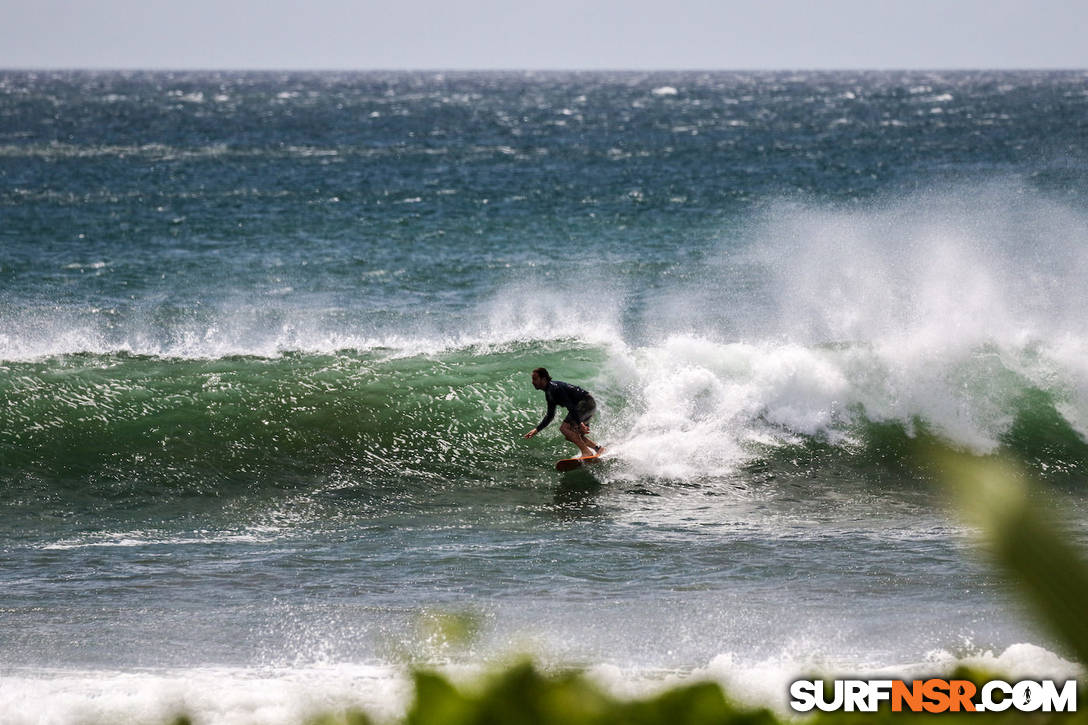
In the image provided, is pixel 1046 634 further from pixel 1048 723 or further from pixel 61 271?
pixel 61 271

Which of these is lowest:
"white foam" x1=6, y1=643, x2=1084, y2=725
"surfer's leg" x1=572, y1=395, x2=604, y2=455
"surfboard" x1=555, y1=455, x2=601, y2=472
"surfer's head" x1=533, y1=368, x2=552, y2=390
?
"surfboard" x1=555, y1=455, x2=601, y2=472

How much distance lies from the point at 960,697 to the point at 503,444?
1242 cm

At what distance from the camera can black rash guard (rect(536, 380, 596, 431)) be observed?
473 inches

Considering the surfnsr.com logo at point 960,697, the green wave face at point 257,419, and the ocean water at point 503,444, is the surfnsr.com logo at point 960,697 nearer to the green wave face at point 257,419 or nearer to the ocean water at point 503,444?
the ocean water at point 503,444

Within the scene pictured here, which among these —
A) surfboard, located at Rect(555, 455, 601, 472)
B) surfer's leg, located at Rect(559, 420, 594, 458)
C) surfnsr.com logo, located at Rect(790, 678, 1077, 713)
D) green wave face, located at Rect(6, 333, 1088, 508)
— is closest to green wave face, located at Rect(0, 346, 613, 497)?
green wave face, located at Rect(6, 333, 1088, 508)

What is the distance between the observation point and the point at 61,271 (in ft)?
82.2

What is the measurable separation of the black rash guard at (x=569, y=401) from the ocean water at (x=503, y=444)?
24.0 inches

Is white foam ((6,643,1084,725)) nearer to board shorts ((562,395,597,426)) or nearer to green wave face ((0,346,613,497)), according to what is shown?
board shorts ((562,395,597,426))

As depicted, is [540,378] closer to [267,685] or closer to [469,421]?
[469,421]

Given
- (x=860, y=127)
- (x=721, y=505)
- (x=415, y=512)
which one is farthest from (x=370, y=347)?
(x=860, y=127)

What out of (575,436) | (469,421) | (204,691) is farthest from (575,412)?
(204,691)

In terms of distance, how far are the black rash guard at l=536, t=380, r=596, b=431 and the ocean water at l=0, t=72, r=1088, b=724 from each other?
61 cm

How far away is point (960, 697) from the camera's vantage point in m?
1.17

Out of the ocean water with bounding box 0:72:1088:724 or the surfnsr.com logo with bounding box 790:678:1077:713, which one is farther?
the ocean water with bounding box 0:72:1088:724
